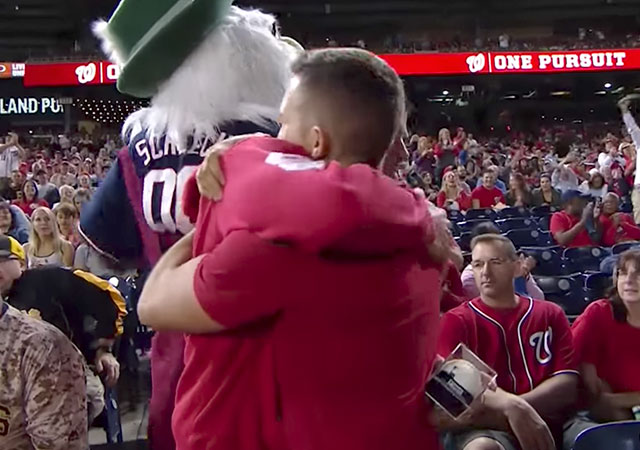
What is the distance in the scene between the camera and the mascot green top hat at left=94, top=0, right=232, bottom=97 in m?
1.32

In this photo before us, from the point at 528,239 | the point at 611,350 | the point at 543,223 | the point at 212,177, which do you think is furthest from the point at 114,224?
the point at 543,223

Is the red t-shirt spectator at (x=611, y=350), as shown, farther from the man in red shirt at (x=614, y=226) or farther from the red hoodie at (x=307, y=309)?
the man in red shirt at (x=614, y=226)

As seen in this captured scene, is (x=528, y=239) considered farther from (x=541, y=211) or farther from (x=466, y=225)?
(x=541, y=211)

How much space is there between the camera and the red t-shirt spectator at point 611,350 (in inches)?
111

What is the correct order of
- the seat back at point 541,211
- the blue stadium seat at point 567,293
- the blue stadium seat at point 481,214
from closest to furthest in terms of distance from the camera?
the blue stadium seat at point 567,293
the blue stadium seat at point 481,214
the seat back at point 541,211

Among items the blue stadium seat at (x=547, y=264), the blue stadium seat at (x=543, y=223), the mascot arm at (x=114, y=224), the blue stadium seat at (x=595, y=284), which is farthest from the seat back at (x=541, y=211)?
the mascot arm at (x=114, y=224)

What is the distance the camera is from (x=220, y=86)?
4.57 ft

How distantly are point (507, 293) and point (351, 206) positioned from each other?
6.89ft

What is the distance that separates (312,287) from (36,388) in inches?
50.3

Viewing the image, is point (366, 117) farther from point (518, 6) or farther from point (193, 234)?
point (518, 6)

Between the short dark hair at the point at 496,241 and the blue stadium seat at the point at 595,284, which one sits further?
the blue stadium seat at the point at 595,284

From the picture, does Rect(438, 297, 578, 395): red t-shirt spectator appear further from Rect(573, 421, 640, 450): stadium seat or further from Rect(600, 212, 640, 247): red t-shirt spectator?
Rect(600, 212, 640, 247): red t-shirt spectator

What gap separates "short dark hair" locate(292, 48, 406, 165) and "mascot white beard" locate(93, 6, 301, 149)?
0.49m

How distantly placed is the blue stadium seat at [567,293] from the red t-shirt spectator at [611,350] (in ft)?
5.03
